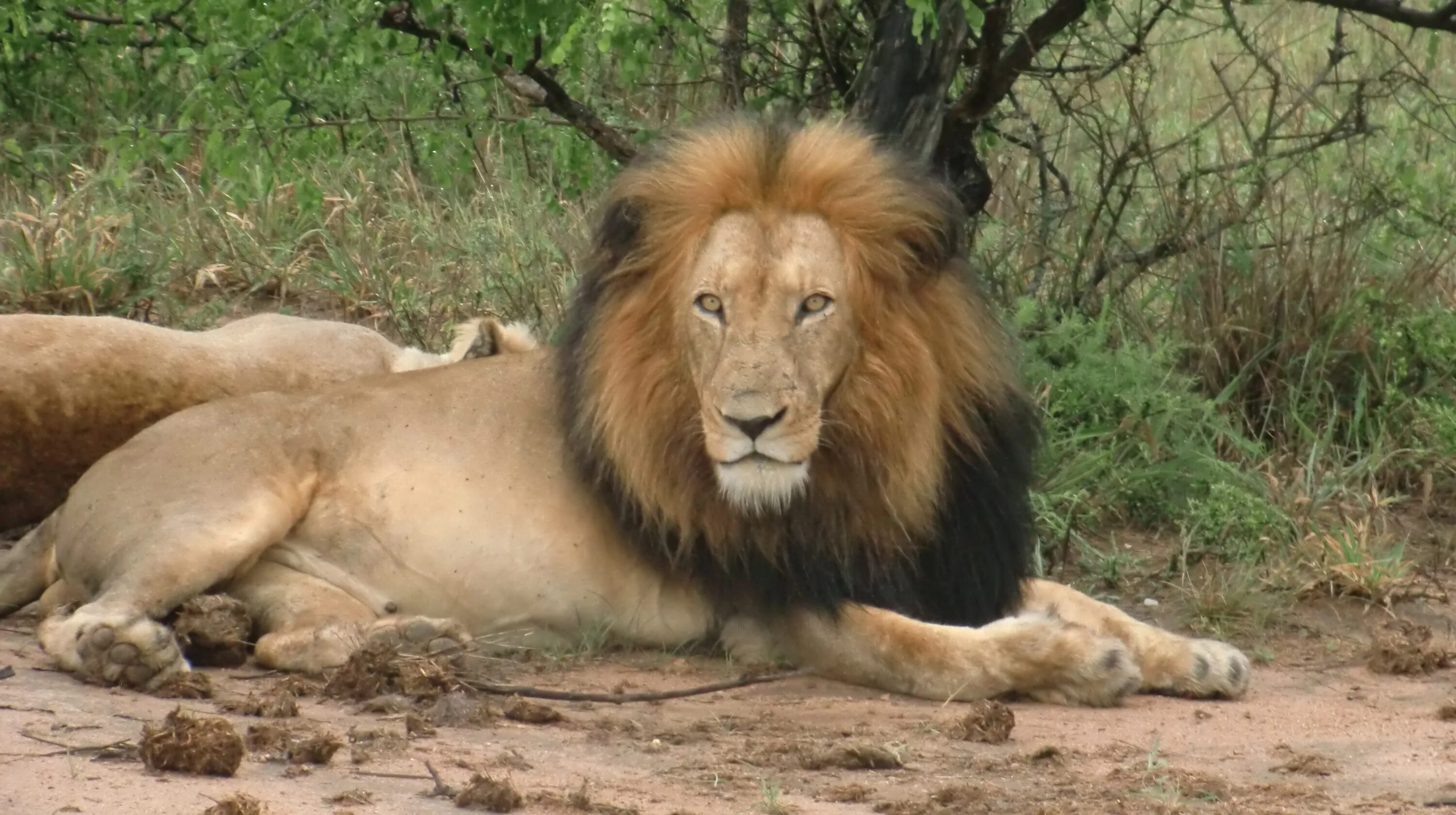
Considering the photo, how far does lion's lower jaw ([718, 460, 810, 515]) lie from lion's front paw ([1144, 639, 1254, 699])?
0.90 meters

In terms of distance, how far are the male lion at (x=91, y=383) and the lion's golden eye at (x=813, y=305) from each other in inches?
56.7

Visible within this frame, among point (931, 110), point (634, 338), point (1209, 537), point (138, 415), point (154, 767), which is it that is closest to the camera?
point (154, 767)

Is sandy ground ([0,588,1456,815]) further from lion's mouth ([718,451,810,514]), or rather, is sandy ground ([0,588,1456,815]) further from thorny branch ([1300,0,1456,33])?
thorny branch ([1300,0,1456,33])

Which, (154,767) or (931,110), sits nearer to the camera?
(154,767)

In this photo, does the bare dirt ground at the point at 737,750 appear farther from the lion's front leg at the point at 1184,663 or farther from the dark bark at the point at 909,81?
the dark bark at the point at 909,81

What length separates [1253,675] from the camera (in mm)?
4438

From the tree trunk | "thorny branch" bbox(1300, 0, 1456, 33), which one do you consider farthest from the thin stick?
"thorny branch" bbox(1300, 0, 1456, 33)

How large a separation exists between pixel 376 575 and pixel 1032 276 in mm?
2794

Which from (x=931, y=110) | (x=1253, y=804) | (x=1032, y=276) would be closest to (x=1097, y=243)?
(x=1032, y=276)

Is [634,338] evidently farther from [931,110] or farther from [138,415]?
[931,110]

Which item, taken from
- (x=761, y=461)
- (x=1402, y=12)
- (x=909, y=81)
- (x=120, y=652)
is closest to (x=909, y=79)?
(x=909, y=81)

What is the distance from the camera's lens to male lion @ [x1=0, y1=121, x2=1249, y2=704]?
4055mm

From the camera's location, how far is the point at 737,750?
3627 mm

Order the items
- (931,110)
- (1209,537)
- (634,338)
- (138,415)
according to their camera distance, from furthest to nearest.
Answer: (931,110), (1209,537), (138,415), (634,338)
